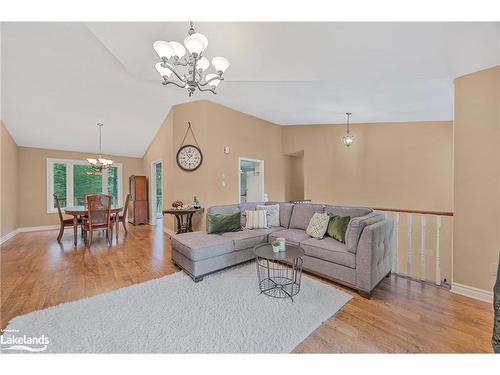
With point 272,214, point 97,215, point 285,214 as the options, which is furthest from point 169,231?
point 285,214

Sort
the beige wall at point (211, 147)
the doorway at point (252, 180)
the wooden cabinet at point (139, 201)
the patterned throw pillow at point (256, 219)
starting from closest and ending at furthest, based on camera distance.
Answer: the patterned throw pillow at point (256, 219) < the beige wall at point (211, 147) < the doorway at point (252, 180) < the wooden cabinet at point (139, 201)

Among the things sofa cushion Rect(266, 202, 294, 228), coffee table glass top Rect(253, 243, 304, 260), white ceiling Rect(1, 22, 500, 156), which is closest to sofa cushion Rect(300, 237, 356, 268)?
coffee table glass top Rect(253, 243, 304, 260)

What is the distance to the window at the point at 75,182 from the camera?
5934 mm

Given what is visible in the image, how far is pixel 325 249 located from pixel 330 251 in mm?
65

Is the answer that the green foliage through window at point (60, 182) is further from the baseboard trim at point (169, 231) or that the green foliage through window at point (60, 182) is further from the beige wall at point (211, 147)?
the baseboard trim at point (169, 231)

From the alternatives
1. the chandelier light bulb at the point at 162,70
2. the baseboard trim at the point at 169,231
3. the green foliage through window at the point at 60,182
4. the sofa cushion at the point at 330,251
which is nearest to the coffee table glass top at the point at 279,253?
the sofa cushion at the point at 330,251

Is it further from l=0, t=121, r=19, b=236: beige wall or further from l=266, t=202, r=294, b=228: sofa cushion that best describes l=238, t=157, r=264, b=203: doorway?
l=0, t=121, r=19, b=236: beige wall

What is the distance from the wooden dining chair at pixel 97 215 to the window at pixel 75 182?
83.2 inches

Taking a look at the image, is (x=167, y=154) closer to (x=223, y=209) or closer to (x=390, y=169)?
(x=223, y=209)

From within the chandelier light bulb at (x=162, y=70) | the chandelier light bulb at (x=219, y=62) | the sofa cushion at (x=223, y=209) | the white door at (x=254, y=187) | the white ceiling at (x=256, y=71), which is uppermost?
the white ceiling at (x=256, y=71)

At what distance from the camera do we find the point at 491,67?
217 centimetres

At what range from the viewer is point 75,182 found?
20.7ft

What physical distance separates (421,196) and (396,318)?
3.90m

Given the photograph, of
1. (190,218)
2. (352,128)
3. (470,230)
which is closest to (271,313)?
(470,230)
